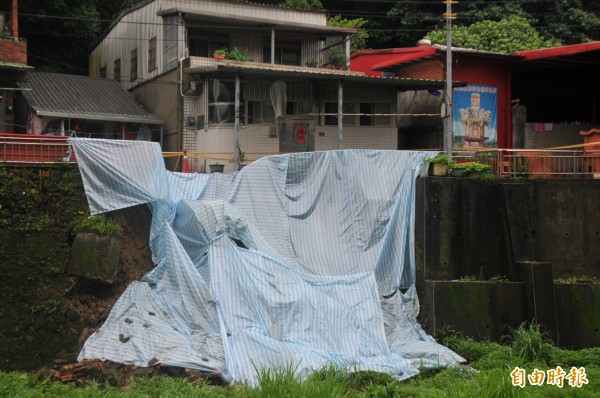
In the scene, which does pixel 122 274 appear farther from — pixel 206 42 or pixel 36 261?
pixel 206 42

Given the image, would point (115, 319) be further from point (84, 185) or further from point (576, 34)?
point (576, 34)

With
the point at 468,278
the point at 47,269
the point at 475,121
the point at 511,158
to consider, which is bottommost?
the point at 468,278

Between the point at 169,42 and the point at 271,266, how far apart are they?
1239 centimetres

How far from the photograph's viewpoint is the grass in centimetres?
952

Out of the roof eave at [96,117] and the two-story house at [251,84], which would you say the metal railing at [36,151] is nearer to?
the two-story house at [251,84]

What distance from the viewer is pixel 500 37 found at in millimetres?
28078

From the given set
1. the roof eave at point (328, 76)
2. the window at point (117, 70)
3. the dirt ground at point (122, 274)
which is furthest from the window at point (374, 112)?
the window at point (117, 70)

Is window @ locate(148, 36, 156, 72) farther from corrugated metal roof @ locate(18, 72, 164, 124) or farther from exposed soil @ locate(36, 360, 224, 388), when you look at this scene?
exposed soil @ locate(36, 360, 224, 388)

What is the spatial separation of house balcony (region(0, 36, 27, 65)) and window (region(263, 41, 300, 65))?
8299 millimetres

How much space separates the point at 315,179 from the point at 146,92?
38.9 feet

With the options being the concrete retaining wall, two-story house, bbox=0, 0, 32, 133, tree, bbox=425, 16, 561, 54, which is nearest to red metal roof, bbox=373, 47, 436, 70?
tree, bbox=425, 16, 561, 54

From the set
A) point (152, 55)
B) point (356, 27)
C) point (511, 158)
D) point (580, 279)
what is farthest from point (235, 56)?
Answer: point (580, 279)

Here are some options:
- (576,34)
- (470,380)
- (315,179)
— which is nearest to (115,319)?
(315,179)

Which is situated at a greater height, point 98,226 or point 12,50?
point 12,50
